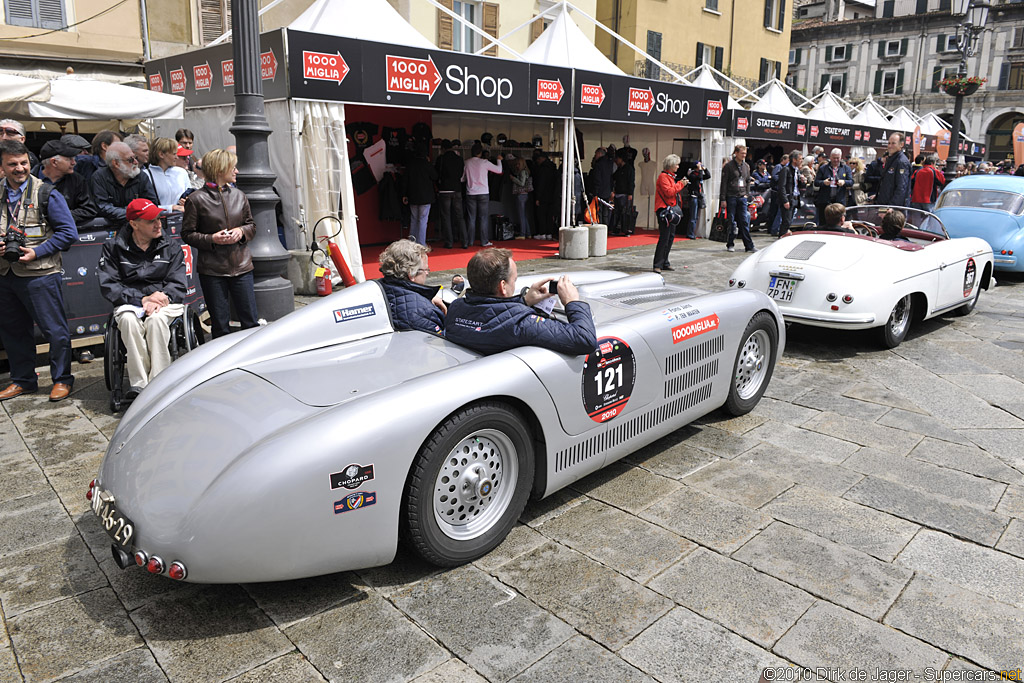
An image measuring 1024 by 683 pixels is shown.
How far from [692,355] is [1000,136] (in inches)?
2605

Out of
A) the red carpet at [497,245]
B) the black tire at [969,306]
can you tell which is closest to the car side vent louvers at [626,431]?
the black tire at [969,306]

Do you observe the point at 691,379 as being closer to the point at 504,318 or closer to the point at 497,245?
the point at 504,318

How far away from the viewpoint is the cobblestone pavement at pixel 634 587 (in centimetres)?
246

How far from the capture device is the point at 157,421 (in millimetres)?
3023

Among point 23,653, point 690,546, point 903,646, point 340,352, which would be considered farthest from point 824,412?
point 23,653

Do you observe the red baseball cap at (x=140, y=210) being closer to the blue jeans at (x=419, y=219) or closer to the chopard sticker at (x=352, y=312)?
the chopard sticker at (x=352, y=312)

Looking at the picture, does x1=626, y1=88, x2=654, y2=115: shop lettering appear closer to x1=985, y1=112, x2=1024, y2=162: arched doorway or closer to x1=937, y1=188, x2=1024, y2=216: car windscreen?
x1=937, y1=188, x2=1024, y2=216: car windscreen

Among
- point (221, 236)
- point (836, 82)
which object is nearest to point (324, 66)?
point (221, 236)

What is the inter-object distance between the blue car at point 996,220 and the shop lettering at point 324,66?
895 cm

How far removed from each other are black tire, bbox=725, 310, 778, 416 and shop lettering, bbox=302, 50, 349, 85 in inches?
256

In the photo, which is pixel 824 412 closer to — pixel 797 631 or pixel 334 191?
pixel 797 631

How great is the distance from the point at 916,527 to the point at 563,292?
2.05 meters

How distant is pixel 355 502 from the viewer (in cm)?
260

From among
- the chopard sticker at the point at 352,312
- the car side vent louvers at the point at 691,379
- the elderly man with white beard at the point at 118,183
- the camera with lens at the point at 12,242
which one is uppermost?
the elderly man with white beard at the point at 118,183
